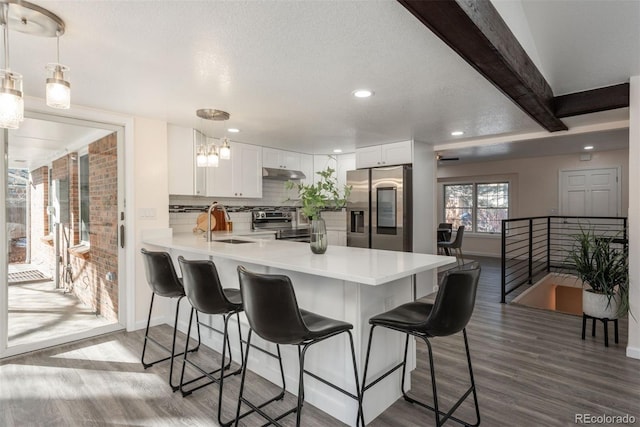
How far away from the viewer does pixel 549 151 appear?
21.2 feet

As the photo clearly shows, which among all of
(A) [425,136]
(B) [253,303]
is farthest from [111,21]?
(A) [425,136]

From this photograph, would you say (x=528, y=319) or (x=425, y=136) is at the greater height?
(x=425, y=136)

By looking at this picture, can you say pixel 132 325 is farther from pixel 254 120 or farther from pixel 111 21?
pixel 111 21

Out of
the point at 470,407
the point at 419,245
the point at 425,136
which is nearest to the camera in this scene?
the point at 470,407

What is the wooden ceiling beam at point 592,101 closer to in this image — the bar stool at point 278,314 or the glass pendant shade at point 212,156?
the bar stool at point 278,314

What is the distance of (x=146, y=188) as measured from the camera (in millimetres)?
3609

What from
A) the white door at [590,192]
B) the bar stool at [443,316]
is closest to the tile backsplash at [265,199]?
the bar stool at [443,316]

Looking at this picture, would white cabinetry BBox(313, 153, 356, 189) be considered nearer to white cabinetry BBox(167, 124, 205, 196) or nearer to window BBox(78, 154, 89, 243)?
white cabinetry BBox(167, 124, 205, 196)

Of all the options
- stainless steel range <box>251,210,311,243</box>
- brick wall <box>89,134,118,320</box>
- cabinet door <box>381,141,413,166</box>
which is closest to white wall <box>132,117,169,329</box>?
brick wall <box>89,134,118,320</box>

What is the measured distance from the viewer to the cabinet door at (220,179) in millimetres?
4453

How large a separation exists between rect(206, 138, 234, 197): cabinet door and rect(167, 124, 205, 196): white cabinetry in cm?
27

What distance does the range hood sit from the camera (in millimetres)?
5137

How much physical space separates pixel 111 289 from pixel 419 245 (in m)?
3.83

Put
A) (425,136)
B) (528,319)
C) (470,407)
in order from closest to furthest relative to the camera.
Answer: (470,407) → (528,319) → (425,136)
